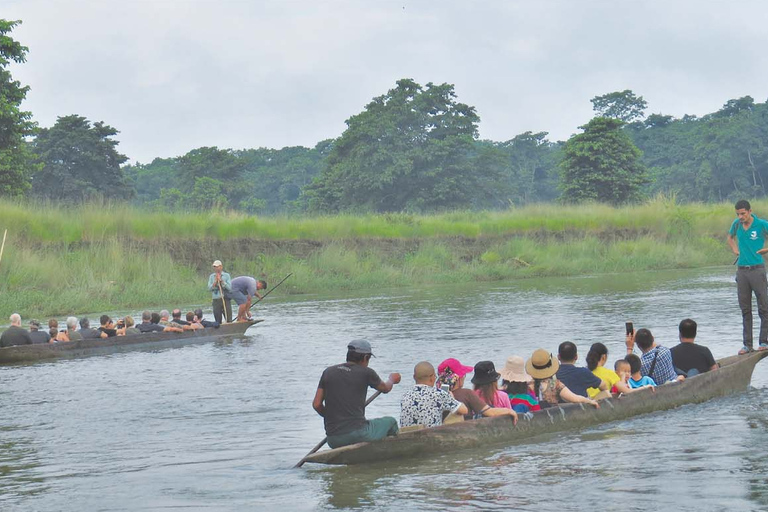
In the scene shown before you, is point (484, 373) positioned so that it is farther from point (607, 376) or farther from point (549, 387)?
point (607, 376)

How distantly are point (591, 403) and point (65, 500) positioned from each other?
5.23 meters

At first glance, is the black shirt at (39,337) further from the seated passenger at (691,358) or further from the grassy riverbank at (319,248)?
the seated passenger at (691,358)

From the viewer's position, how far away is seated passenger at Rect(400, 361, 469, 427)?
9.50 metres

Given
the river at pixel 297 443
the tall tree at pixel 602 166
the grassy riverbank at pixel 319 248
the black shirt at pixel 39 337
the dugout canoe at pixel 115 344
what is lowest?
the river at pixel 297 443

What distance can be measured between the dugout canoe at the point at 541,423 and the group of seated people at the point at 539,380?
12 centimetres

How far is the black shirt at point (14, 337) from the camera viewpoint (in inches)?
666

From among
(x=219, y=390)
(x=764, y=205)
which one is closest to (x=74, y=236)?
(x=219, y=390)

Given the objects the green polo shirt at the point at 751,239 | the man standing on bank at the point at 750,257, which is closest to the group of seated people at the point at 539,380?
the man standing on bank at the point at 750,257

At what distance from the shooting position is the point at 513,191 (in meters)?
58.2

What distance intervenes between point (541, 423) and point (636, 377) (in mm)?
1869

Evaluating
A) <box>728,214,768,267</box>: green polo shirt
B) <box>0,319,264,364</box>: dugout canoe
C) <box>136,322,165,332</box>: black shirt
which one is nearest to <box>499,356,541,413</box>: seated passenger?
<box>728,214,768,267</box>: green polo shirt

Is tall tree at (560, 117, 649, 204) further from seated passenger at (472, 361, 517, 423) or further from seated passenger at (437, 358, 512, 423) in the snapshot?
seated passenger at (437, 358, 512, 423)

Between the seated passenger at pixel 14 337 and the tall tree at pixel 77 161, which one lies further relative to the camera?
the tall tree at pixel 77 161

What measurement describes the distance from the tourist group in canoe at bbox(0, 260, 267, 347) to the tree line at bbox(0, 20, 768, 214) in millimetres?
17452
